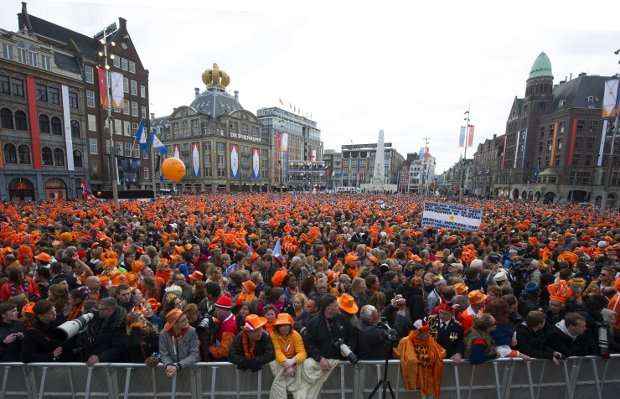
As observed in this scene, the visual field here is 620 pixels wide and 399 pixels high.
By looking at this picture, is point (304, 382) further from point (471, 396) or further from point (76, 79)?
point (76, 79)

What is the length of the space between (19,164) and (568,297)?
42727 millimetres

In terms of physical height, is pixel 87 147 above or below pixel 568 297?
above

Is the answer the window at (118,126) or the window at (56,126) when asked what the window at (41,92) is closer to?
the window at (56,126)

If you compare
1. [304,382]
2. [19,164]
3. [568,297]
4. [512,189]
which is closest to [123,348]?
[304,382]

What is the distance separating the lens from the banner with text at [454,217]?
11.8 metres

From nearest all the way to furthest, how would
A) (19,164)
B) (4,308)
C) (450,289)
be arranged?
(4,308) < (450,289) < (19,164)

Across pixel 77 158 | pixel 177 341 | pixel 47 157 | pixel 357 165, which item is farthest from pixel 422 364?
pixel 357 165

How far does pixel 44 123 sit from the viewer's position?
31922 mm

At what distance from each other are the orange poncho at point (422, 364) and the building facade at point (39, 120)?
3922 cm

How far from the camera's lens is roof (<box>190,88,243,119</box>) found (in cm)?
7031

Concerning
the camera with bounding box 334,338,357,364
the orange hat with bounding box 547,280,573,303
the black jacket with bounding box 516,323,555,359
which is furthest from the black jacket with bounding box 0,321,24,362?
the orange hat with bounding box 547,280,573,303

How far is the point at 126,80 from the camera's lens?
143ft

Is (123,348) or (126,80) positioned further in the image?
(126,80)

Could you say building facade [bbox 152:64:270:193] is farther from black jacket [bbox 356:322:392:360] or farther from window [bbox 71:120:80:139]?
black jacket [bbox 356:322:392:360]
